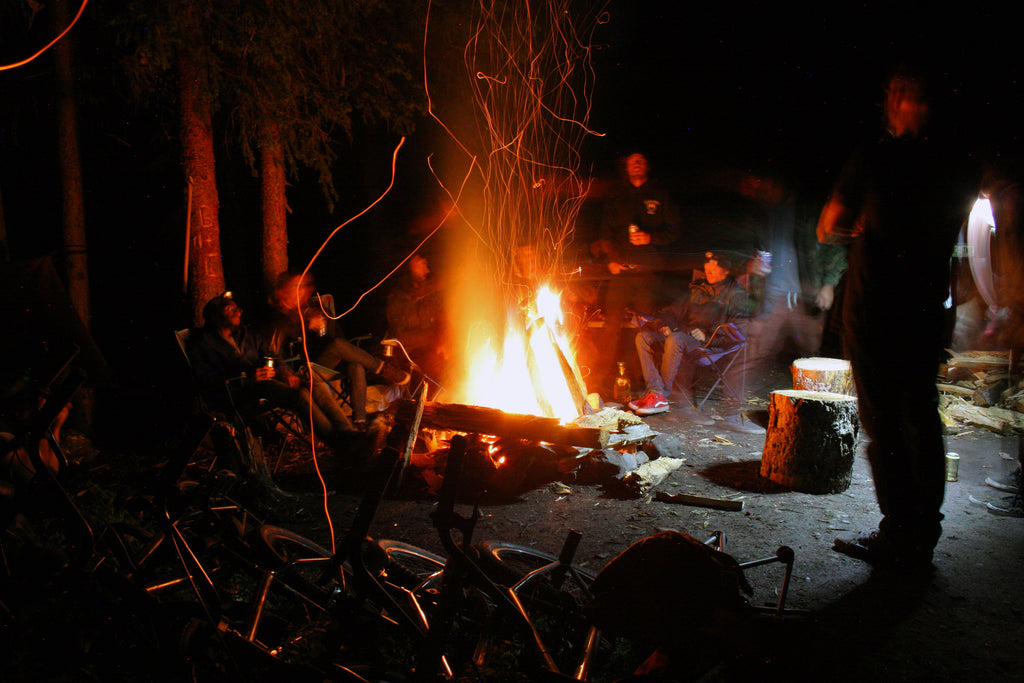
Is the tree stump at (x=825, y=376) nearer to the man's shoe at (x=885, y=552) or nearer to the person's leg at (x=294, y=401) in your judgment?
the man's shoe at (x=885, y=552)

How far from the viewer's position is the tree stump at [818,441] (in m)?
4.54

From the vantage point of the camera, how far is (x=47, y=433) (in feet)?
7.04

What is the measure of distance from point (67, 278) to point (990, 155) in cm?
826

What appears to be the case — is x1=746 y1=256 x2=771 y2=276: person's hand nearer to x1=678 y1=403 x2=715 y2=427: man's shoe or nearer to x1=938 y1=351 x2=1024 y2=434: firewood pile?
x1=678 y1=403 x2=715 y2=427: man's shoe

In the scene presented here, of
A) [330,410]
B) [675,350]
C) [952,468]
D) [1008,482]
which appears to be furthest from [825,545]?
[675,350]

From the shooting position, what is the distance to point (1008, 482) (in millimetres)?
4691

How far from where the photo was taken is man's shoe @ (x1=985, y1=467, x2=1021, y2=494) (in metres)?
4.40

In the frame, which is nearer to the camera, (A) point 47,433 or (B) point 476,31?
(A) point 47,433

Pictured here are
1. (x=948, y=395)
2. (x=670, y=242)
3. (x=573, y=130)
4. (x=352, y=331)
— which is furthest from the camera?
(x=573, y=130)

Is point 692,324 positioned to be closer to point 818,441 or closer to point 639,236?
point 639,236

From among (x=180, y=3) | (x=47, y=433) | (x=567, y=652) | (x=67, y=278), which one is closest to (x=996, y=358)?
(x=567, y=652)

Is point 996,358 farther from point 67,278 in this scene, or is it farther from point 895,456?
point 67,278

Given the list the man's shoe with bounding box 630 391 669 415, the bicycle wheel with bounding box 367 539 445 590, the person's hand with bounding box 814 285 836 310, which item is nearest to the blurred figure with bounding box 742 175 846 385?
the person's hand with bounding box 814 285 836 310

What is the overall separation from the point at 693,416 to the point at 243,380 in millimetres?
5455
